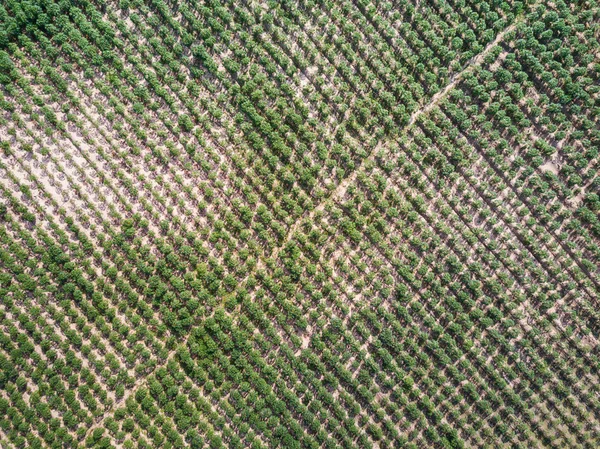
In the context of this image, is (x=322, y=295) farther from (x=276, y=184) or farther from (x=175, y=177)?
(x=175, y=177)

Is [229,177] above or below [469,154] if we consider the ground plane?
above

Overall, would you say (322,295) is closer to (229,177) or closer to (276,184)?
(276,184)

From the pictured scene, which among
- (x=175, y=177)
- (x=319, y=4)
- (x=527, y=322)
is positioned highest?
(x=319, y=4)

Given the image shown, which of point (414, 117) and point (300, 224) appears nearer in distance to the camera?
point (300, 224)

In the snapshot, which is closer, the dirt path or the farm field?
the farm field

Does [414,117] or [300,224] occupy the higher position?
[414,117]

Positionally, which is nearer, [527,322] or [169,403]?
[169,403]

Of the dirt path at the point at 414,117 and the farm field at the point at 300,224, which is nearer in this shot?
the farm field at the point at 300,224

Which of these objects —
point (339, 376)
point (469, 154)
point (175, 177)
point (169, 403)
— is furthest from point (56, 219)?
point (469, 154)
